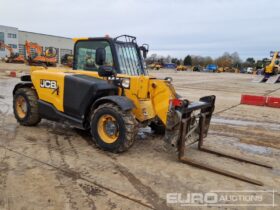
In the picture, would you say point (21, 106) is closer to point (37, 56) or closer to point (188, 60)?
point (37, 56)

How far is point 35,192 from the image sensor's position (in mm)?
3654

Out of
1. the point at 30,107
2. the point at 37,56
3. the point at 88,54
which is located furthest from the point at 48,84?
the point at 37,56

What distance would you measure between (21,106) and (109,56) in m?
2.71

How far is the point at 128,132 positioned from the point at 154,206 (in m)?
1.67

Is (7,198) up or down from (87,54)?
down

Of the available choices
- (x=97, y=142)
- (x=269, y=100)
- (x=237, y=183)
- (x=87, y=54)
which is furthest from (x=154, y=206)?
(x=269, y=100)

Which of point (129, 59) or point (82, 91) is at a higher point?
point (129, 59)

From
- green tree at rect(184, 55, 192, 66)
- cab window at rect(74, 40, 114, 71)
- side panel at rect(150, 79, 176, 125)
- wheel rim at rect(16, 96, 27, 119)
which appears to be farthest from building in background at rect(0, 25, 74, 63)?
side panel at rect(150, 79, 176, 125)

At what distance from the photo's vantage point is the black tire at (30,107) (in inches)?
260

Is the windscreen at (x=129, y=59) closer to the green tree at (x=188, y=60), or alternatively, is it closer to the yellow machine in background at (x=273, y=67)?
the yellow machine in background at (x=273, y=67)

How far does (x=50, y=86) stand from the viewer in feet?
20.2

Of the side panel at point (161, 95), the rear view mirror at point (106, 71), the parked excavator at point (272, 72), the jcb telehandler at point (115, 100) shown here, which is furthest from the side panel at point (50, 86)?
the parked excavator at point (272, 72)

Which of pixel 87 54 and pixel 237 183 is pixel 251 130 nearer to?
pixel 237 183

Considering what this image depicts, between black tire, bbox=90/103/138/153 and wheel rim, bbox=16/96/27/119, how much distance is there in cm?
248
